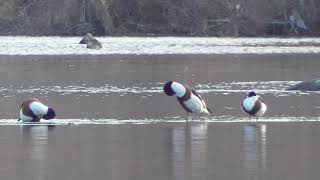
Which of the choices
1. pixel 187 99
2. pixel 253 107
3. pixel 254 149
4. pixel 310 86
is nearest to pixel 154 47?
pixel 310 86

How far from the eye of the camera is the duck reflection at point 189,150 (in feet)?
45.3

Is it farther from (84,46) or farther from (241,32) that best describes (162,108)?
(241,32)

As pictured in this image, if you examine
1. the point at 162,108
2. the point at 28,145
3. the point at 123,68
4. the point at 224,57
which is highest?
the point at 224,57

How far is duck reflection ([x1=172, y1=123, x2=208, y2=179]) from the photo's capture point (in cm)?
1380

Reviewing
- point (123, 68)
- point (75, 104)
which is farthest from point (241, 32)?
point (75, 104)

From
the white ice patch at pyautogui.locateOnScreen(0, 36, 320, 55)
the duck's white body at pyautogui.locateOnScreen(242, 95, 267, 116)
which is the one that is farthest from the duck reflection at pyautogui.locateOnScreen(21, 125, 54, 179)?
the white ice patch at pyautogui.locateOnScreen(0, 36, 320, 55)

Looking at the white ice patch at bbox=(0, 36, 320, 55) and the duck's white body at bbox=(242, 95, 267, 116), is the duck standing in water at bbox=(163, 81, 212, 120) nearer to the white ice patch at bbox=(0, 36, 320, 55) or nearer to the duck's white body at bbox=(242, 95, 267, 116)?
the duck's white body at bbox=(242, 95, 267, 116)

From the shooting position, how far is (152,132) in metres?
18.0

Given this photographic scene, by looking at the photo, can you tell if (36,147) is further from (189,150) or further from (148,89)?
(148,89)

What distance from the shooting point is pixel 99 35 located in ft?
221

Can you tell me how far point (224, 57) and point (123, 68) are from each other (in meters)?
8.04

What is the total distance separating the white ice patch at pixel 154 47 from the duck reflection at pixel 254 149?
93.8 feet

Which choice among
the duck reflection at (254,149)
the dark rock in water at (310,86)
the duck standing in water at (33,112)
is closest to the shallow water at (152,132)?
the duck reflection at (254,149)

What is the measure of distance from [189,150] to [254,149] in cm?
88
